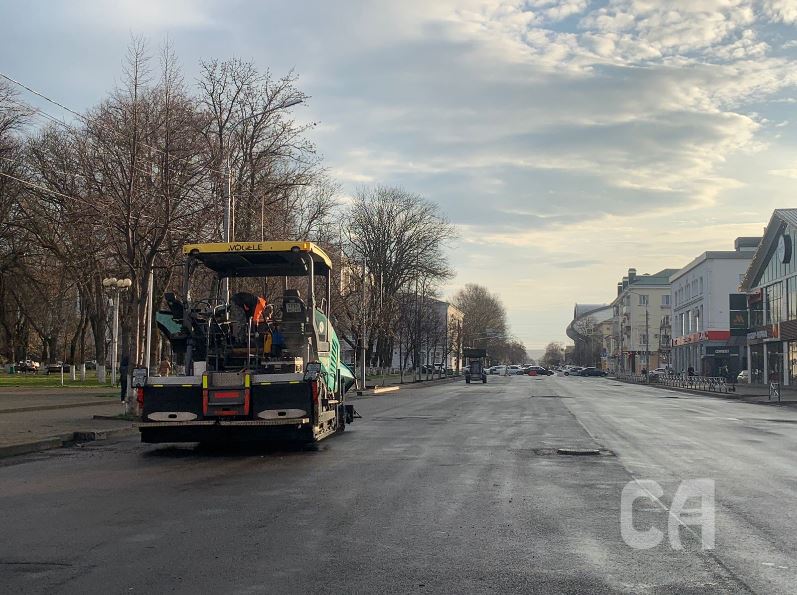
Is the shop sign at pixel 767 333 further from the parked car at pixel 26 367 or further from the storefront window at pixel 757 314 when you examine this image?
the parked car at pixel 26 367

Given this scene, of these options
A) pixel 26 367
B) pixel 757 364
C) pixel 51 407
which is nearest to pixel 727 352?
pixel 757 364

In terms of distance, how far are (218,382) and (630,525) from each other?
25.6 feet

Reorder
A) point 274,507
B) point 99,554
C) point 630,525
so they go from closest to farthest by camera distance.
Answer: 1. point 99,554
2. point 630,525
3. point 274,507

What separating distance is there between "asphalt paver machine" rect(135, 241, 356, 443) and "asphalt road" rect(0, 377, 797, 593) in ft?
2.03

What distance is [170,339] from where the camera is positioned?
48.5 feet

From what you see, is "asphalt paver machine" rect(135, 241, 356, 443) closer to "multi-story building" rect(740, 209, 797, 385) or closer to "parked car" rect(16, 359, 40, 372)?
"multi-story building" rect(740, 209, 797, 385)

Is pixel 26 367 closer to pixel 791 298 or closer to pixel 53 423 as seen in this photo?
pixel 53 423

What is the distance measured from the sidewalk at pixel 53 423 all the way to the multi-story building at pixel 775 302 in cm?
4311

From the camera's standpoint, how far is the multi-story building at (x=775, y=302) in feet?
177

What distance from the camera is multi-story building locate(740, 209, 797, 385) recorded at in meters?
53.9

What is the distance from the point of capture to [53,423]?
1955 centimetres

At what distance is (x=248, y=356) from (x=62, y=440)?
15.5 feet

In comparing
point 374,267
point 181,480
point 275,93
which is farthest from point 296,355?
point 374,267

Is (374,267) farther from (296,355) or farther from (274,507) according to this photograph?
(274,507)
